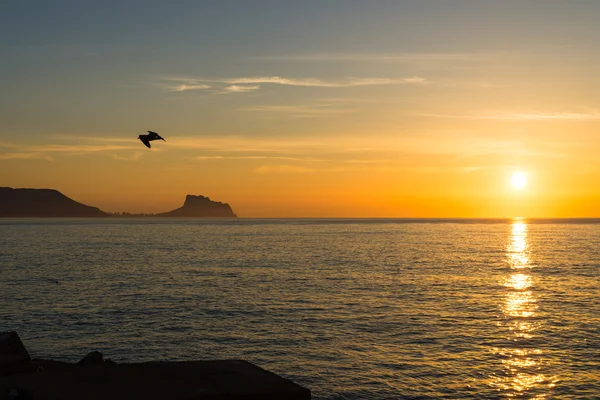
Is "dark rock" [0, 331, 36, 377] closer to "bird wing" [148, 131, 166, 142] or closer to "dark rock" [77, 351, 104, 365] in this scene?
"dark rock" [77, 351, 104, 365]

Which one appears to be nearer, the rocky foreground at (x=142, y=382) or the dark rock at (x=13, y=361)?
the rocky foreground at (x=142, y=382)

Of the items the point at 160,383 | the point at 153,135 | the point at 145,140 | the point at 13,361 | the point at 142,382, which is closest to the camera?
the point at 160,383

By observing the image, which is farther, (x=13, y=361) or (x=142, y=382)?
(x=13, y=361)

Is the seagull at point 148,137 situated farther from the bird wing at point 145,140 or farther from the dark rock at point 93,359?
the dark rock at point 93,359

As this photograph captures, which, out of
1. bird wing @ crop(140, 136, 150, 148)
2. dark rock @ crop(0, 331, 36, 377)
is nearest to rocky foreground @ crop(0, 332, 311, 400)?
dark rock @ crop(0, 331, 36, 377)

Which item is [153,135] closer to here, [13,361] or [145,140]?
[145,140]

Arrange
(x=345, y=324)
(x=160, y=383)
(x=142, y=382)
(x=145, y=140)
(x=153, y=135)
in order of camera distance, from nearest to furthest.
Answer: (x=160, y=383), (x=142, y=382), (x=153, y=135), (x=145, y=140), (x=345, y=324)

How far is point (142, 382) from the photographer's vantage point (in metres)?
17.1

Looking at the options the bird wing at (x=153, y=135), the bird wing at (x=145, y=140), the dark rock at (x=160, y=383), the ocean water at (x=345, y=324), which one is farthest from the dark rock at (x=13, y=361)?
the bird wing at (x=153, y=135)

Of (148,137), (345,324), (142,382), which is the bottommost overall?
(345,324)

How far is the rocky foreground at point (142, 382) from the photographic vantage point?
52.2 ft

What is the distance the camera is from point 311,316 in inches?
1555

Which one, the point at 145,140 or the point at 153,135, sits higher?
the point at 153,135

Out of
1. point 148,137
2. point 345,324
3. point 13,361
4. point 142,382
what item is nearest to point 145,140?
point 148,137
